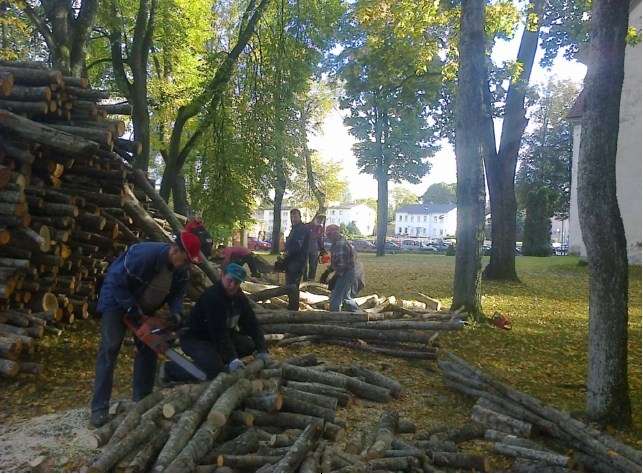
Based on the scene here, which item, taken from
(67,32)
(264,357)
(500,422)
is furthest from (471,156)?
(67,32)

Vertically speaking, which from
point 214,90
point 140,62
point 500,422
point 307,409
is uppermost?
point 140,62

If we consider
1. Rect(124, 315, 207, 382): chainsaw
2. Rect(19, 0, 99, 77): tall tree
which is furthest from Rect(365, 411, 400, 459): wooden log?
Rect(19, 0, 99, 77): tall tree

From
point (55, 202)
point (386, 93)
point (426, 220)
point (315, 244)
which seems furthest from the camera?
point (426, 220)

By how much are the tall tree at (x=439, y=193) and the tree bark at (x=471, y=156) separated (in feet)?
293

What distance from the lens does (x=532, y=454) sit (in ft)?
14.1

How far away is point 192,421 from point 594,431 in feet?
10.8

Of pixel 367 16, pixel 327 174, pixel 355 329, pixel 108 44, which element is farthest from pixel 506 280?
pixel 327 174

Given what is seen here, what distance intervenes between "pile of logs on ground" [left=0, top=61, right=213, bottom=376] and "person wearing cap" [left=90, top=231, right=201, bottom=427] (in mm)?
1815

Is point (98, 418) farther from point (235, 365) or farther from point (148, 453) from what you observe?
point (235, 365)

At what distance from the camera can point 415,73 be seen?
15.4m

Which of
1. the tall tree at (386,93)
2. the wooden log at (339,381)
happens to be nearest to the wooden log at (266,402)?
the wooden log at (339,381)

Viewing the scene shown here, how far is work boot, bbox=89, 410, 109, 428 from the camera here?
4701mm

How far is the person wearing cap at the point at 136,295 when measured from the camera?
15.6 feet

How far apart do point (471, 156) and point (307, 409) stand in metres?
6.81
